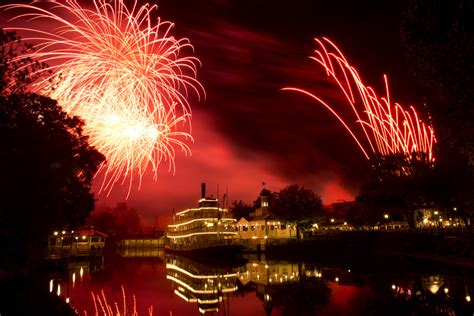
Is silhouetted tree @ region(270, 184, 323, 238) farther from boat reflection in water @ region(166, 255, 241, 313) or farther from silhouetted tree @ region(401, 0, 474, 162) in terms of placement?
silhouetted tree @ region(401, 0, 474, 162)

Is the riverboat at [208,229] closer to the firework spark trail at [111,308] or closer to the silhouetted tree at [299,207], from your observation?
the silhouetted tree at [299,207]

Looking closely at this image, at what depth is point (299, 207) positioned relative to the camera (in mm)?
58344

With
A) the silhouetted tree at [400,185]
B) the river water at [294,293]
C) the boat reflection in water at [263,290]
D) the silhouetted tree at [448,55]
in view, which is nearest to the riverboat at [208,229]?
the silhouetted tree at [400,185]

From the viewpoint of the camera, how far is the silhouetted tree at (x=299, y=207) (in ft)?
192

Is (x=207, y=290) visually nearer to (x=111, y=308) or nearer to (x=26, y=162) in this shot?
(x=111, y=308)

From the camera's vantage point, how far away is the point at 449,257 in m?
31.1

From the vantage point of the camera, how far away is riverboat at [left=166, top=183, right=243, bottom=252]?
55.9 m

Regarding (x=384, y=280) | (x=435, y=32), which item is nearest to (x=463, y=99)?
(x=435, y=32)

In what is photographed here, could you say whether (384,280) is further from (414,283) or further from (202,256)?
(202,256)

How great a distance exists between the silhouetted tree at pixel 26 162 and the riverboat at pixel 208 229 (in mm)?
31816

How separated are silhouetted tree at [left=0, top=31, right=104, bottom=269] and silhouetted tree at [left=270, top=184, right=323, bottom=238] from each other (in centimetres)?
3723

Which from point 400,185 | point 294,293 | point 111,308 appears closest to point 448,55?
point 294,293

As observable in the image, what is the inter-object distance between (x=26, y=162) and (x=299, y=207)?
4434 centimetres

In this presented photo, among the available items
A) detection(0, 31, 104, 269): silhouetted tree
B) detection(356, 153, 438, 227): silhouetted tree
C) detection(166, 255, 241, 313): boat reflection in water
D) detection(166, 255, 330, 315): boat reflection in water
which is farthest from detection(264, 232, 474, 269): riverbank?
detection(0, 31, 104, 269): silhouetted tree
